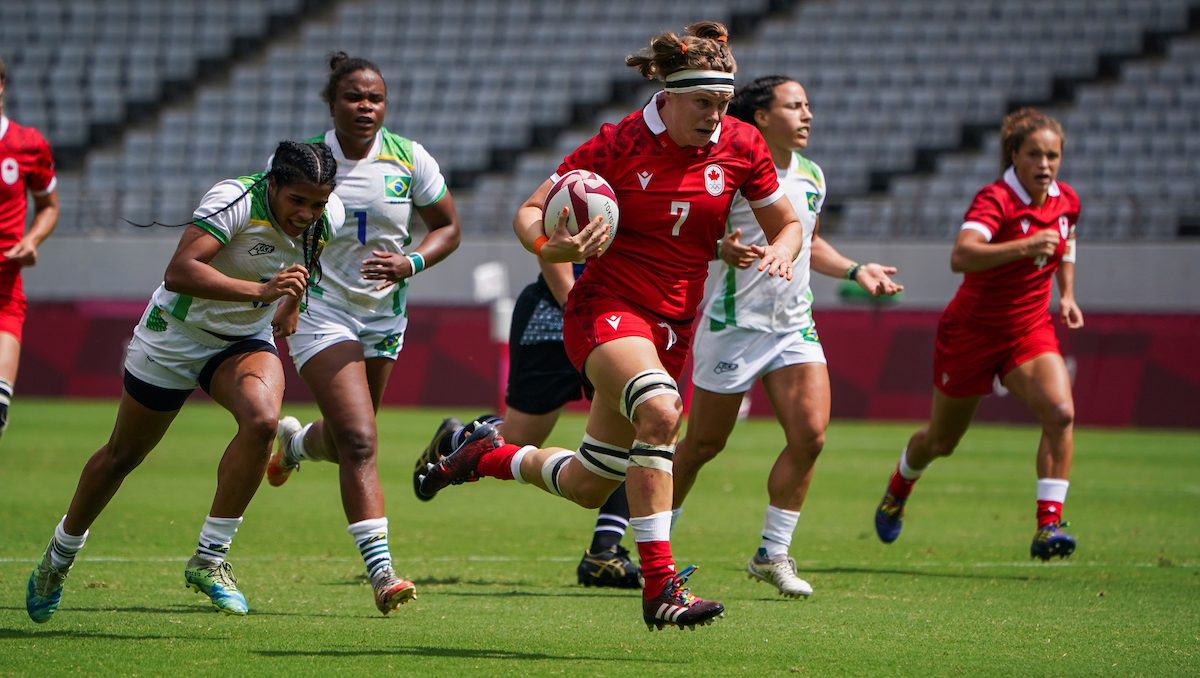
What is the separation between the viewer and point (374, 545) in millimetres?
6250

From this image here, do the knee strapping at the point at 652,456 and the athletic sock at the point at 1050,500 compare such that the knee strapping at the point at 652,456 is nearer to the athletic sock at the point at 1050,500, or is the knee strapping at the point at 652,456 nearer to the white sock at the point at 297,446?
the white sock at the point at 297,446

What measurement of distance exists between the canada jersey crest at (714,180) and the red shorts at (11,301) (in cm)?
410

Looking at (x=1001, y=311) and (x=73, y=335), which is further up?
(x=1001, y=311)

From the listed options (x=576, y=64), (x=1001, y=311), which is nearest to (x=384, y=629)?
(x=1001, y=311)

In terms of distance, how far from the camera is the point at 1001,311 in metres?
8.79

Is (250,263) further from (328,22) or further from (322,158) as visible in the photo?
(328,22)

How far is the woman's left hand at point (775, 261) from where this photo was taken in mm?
5883

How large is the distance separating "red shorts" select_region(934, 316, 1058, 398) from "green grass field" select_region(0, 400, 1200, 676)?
39.7 inches

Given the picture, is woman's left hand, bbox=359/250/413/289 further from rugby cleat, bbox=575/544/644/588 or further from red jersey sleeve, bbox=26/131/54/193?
red jersey sleeve, bbox=26/131/54/193

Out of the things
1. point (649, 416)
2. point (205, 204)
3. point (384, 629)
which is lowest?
point (384, 629)

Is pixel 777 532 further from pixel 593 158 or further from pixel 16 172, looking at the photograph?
pixel 16 172

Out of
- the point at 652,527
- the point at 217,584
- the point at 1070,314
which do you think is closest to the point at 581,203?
the point at 652,527

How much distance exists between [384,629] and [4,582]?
224 cm

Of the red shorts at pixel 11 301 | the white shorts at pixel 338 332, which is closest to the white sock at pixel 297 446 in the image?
the white shorts at pixel 338 332
